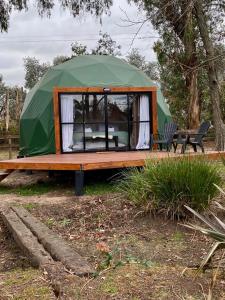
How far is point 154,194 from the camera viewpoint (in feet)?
19.2

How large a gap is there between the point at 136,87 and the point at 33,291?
9312mm

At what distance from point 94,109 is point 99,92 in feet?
1.54

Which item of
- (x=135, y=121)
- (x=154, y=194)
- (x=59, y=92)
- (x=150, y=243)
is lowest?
(x=150, y=243)

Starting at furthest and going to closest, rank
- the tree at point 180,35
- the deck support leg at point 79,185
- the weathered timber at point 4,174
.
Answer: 1. the tree at point 180,35
2. the weathered timber at point 4,174
3. the deck support leg at point 79,185

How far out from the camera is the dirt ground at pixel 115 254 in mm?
3277

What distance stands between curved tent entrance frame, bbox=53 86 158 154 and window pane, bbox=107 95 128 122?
0.17 meters

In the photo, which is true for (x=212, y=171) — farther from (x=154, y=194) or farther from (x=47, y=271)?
(x=47, y=271)

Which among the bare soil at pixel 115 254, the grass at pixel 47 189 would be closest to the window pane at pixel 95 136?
the grass at pixel 47 189

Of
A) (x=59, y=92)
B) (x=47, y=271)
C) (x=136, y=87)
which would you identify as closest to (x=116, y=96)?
(x=136, y=87)

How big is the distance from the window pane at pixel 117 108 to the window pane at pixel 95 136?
0.35 metres

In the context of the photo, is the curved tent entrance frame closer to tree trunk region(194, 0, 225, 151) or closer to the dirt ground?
tree trunk region(194, 0, 225, 151)

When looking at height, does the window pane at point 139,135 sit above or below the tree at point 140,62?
below

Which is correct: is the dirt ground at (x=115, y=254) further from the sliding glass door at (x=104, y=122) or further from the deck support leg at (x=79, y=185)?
the sliding glass door at (x=104, y=122)

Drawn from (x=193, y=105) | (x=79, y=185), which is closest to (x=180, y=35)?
(x=193, y=105)
